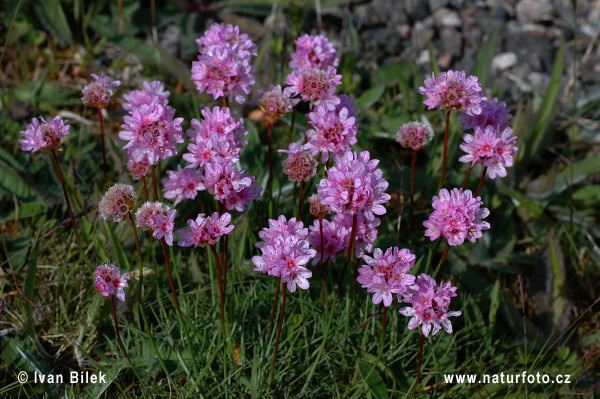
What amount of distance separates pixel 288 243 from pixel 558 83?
205 cm

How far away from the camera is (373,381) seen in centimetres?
199

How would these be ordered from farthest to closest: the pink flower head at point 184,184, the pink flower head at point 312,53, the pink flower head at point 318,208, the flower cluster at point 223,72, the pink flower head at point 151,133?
the pink flower head at point 312,53
the pink flower head at point 184,184
the flower cluster at point 223,72
the pink flower head at point 151,133
the pink flower head at point 318,208

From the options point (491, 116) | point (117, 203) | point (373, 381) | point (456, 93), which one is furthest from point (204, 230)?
point (491, 116)

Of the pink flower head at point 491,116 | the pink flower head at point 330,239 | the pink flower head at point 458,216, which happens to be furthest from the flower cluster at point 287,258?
the pink flower head at point 491,116

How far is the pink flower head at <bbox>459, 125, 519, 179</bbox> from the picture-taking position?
6.40ft

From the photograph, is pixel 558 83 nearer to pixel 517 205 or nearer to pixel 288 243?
pixel 517 205

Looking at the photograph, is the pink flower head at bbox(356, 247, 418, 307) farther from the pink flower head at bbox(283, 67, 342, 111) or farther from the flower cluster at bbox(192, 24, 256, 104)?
the flower cluster at bbox(192, 24, 256, 104)

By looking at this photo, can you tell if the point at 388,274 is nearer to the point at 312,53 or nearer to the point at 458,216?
the point at 458,216

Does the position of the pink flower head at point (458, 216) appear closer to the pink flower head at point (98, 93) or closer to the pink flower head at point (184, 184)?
the pink flower head at point (184, 184)

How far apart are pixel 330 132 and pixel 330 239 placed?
14.9 inches

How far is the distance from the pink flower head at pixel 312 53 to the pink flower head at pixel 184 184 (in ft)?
2.00

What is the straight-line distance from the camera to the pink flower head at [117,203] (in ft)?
5.84

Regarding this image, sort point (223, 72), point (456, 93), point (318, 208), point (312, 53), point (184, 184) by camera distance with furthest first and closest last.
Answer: point (312, 53)
point (184, 184)
point (223, 72)
point (456, 93)
point (318, 208)

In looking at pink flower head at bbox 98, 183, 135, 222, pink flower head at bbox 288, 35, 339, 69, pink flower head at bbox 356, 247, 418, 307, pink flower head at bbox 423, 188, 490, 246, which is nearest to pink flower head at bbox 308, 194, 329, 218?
pink flower head at bbox 356, 247, 418, 307
